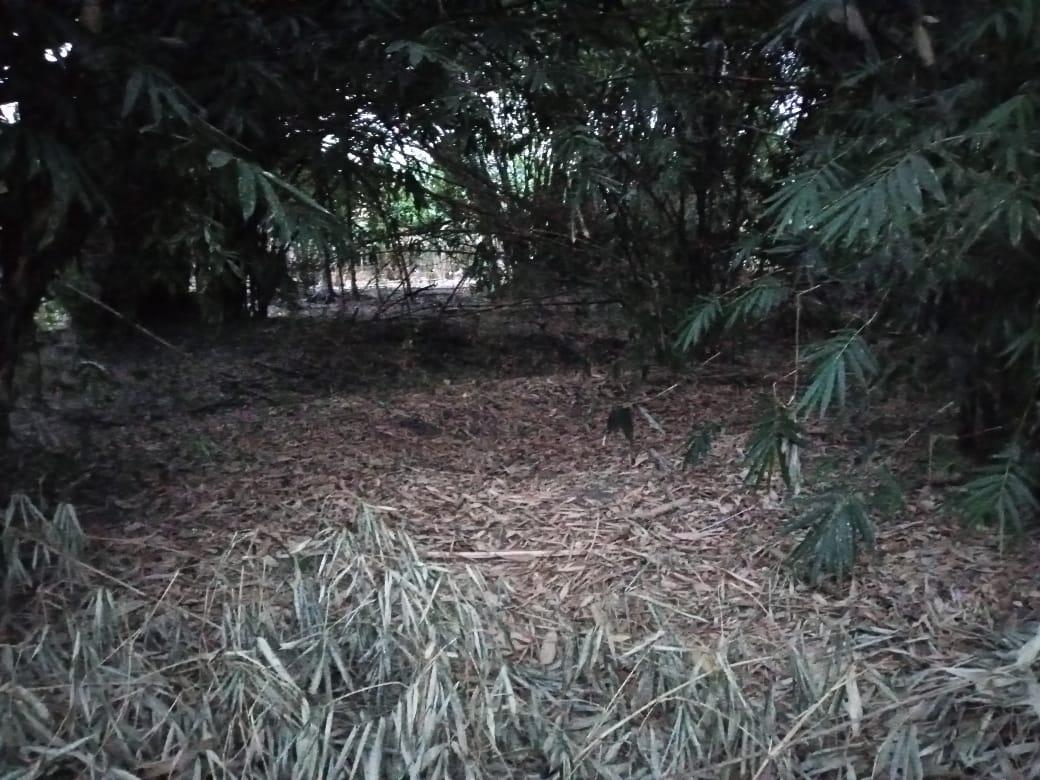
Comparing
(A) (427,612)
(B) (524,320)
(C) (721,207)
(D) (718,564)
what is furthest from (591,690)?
(B) (524,320)

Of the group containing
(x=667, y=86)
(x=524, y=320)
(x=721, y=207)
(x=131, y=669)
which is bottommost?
(x=131, y=669)

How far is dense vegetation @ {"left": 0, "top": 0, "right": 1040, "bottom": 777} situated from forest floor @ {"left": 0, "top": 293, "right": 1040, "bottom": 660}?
172mm

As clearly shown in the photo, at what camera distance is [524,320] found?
649 cm

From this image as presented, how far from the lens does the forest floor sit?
Answer: 3.29m

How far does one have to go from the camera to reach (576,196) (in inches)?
161

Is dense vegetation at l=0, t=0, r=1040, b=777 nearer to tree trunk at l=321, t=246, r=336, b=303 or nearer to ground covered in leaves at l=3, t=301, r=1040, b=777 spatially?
ground covered in leaves at l=3, t=301, r=1040, b=777

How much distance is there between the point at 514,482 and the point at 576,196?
1.15 meters

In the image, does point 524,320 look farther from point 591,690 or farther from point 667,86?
point 591,690

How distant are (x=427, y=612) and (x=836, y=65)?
7.75ft

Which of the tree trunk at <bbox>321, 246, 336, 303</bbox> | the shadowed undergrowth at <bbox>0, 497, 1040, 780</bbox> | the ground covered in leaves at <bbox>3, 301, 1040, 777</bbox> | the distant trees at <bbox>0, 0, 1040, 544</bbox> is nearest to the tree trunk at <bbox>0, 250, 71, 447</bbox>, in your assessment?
the distant trees at <bbox>0, 0, 1040, 544</bbox>

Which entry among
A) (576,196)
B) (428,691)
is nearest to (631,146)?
(576,196)

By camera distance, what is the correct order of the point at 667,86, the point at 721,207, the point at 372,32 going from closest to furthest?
1. the point at 372,32
2. the point at 667,86
3. the point at 721,207

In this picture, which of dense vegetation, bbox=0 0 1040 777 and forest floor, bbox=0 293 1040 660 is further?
forest floor, bbox=0 293 1040 660

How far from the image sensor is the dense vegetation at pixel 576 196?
8.90ft
